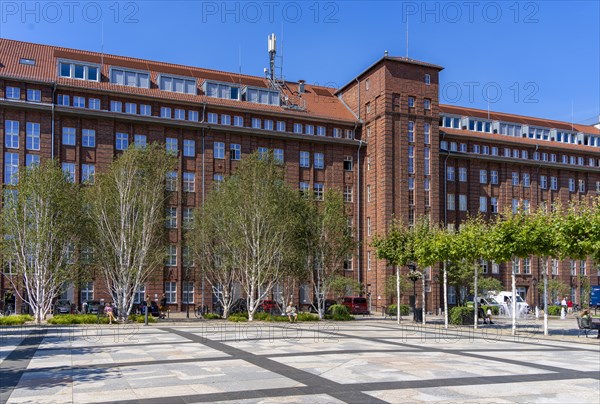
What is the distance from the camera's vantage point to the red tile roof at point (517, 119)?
254ft

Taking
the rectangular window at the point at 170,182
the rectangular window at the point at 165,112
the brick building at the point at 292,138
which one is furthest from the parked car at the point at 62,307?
the rectangular window at the point at 165,112

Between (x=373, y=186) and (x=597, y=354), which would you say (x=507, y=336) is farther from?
(x=373, y=186)

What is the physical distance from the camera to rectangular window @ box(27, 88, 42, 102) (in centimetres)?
5341

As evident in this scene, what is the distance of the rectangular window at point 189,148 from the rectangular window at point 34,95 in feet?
42.9

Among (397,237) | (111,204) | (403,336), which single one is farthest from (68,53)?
(403,336)

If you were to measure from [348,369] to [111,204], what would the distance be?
89.1 feet

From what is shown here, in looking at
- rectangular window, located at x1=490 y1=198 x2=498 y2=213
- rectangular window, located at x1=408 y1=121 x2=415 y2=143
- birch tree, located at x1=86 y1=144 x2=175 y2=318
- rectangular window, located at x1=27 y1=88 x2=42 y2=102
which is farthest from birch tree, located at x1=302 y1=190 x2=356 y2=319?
rectangular window, located at x1=490 y1=198 x2=498 y2=213

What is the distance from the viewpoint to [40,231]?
127 ft

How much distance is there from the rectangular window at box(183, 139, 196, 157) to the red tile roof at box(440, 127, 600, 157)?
92.4 ft

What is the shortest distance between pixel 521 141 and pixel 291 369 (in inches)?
2585

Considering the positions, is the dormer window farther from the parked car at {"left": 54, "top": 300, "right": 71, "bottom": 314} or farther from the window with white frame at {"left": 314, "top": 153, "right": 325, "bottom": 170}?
the window with white frame at {"left": 314, "top": 153, "right": 325, "bottom": 170}

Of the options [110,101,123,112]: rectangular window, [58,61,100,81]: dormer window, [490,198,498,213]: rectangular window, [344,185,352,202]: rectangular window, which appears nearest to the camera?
[58,61,100,81]: dormer window

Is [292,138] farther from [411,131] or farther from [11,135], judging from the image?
[11,135]

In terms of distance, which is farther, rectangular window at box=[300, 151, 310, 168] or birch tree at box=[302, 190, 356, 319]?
rectangular window at box=[300, 151, 310, 168]
